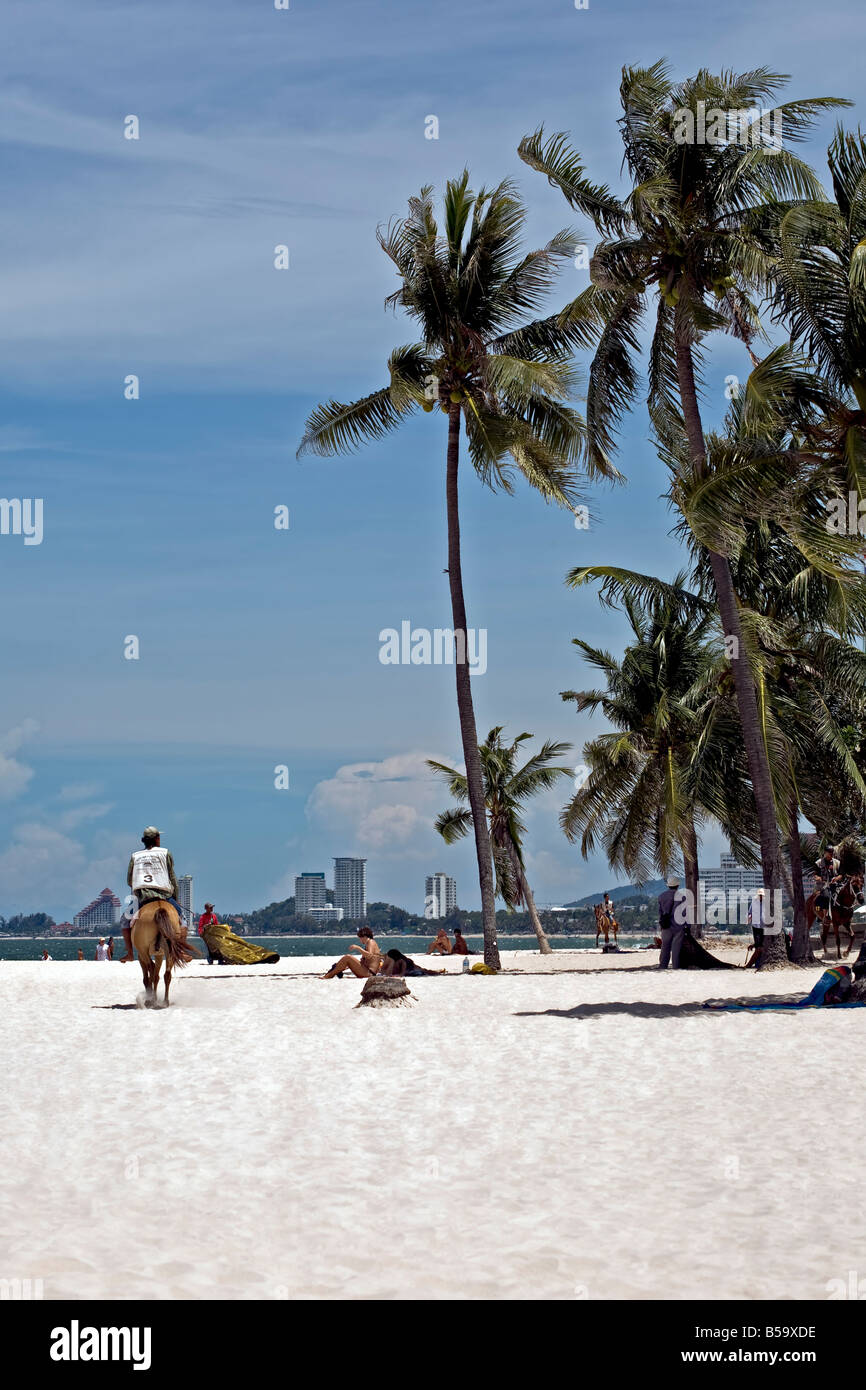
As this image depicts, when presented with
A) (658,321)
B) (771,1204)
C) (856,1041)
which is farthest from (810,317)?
(771,1204)

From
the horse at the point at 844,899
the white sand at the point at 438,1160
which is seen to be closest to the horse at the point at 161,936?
the white sand at the point at 438,1160

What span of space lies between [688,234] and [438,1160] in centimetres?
1647

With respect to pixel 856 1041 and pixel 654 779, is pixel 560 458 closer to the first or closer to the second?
pixel 654 779

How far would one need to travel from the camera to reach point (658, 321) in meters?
21.0

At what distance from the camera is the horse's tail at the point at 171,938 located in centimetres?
1391

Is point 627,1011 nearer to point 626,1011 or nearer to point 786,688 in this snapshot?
point 626,1011

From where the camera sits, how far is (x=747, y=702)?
20.0 metres

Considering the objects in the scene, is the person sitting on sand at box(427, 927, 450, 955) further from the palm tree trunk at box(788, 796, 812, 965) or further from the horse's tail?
the horse's tail

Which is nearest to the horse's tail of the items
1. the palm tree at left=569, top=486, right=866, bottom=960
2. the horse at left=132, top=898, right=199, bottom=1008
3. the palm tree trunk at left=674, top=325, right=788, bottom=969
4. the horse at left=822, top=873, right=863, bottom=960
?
the horse at left=132, top=898, right=199, bottom=1008

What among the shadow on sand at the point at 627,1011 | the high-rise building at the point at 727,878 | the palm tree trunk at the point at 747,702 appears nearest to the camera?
the shadow on sand at the point at 627,1011

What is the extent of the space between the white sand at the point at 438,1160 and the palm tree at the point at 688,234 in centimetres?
896

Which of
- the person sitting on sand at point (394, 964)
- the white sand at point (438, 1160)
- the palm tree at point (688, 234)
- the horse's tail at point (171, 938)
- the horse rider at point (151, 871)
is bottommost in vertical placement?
the white sand at point (438, 1160)

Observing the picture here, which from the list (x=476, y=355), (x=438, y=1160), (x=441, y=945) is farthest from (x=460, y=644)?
(x=438, y=1160)
